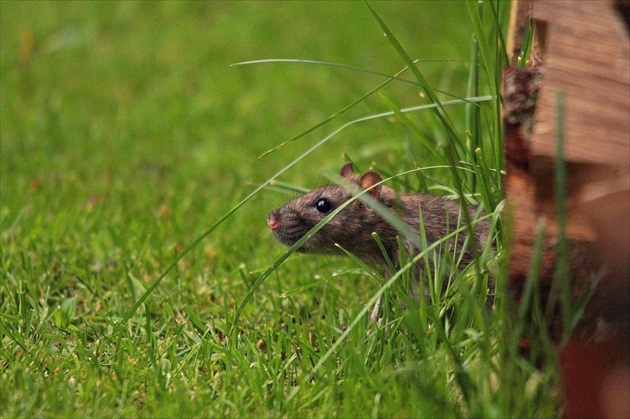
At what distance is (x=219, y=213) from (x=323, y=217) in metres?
1.47

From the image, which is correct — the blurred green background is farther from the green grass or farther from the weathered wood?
the weathered wood

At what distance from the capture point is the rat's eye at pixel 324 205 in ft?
13.6

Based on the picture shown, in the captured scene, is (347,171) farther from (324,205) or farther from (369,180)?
(369,180)

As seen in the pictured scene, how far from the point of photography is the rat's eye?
4160mm

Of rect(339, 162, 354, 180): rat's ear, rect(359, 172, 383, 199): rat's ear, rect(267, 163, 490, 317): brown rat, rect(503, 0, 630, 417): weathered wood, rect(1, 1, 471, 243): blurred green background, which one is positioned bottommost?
rect(1, 1, 471, 243): blurred green background

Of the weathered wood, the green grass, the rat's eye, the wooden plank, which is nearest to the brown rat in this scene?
the rat's eye

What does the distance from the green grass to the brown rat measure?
148 millimetres

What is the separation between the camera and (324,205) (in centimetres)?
416

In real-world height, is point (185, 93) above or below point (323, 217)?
below

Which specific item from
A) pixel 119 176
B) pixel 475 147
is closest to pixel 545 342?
pixel 475 147

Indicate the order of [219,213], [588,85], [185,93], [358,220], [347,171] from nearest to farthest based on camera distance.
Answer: [588,85] → [358,220] → [347,171] → [219,213] → [185,93]

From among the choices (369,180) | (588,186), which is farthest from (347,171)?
(588,186)

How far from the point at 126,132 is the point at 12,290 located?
315 cm

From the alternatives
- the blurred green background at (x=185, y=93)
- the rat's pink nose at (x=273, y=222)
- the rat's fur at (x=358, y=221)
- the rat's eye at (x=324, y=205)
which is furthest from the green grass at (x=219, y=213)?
the rat's eye at (x=324, y=205)
